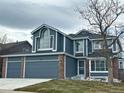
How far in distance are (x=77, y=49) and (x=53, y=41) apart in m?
5.15

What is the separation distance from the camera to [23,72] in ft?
112

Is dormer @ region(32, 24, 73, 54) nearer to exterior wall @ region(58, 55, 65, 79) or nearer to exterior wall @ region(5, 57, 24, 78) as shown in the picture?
exterior wall @ region(58, 55, 65, 79)

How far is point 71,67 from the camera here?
34.9 metres

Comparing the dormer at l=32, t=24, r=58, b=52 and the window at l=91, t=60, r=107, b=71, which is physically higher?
the dormer at l=32, t=24, r=58, b=52

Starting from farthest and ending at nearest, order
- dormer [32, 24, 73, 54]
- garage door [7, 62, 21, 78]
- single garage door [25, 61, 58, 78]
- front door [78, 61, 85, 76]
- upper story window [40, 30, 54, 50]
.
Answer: front door [78, 61, 85, 76]
garage door [7, 62, 21, 78]
upper story window [40, 30, 54, 50]
dormer [32, 24, 73, 54]
single garage door [25, 61, 58, 78]

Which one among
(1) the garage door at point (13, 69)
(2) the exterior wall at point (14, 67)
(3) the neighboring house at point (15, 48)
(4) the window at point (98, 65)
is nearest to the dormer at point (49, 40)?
(2) the exterior wall at point (14, 67)

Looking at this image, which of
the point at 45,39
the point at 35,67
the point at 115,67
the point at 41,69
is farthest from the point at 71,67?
the point at 115,67

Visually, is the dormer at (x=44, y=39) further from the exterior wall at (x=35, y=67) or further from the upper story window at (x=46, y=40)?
the exterior wall at (x=35, y=67)

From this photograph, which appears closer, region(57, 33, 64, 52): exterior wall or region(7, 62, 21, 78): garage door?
region(57, 33, 64, 52): exterior wall

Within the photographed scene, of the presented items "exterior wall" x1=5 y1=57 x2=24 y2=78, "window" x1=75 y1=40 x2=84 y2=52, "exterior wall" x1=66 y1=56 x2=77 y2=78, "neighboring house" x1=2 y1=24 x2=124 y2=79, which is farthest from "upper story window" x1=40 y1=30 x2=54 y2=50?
"window" x1=75 y1=40 x2=84 y2=52

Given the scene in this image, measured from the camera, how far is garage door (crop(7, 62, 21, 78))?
34781mm

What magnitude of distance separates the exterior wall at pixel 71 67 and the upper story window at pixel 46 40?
3.00 m

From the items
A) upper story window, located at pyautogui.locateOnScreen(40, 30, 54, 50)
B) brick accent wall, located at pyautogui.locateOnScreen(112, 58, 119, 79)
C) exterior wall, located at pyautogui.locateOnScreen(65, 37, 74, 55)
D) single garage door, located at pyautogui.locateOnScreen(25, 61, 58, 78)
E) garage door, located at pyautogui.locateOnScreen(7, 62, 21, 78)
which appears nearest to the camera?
single garage door, located at pyautogui.locateOnScreen(25, 61, 58, 78)

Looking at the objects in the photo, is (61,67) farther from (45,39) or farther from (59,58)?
(45,39)
